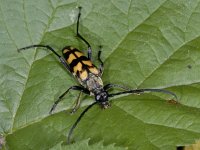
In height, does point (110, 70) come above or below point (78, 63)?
below

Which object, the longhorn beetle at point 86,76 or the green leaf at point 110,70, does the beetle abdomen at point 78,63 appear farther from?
the green leaf at point 110,70

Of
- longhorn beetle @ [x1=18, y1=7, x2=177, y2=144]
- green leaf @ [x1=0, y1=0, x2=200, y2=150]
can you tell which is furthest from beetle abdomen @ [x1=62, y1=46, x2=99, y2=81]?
green leaf @ [x1=0, y1=0, x2=200, y2=150]

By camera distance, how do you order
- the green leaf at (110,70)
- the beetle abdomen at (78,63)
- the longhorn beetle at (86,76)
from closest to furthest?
the green leaf at (110,70) → the longhorn beetle at (86,76) → the beetle abdomen at (78,63)

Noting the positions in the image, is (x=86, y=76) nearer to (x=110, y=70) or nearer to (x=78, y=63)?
(x=78, y=63)

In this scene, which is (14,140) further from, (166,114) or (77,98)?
(166,114)

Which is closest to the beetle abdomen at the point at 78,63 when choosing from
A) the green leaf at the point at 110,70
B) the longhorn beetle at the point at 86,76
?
the longhorn beetle at the point at 86,76

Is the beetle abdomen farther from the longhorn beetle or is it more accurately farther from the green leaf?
the green leaf

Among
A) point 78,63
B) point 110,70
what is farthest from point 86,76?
point 110,70

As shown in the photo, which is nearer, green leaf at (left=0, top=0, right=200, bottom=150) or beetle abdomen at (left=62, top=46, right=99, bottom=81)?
green leaf at (left=0, top=0, right=200, bottom=150)

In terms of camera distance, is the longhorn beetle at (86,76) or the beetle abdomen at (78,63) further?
the beetle abdomen at (78,63)
